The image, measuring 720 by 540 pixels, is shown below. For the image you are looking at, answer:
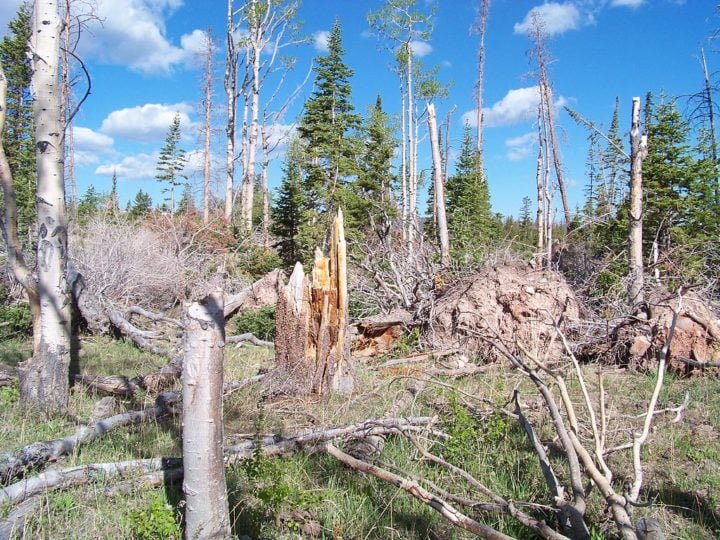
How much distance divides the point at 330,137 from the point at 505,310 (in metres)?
16.6

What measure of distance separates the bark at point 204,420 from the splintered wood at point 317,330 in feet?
11.0

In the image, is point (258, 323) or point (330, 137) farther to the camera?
point (330, 137)

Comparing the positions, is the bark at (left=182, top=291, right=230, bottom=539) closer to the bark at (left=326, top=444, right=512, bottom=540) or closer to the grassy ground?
the grassy ground

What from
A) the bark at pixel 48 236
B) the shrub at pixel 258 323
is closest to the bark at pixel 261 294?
the shrub at pixel 258 323

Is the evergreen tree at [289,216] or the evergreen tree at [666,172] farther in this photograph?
the evergreen tree at [289,216]

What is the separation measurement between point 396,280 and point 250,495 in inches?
269

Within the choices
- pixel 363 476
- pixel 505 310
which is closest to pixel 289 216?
pixel 505 310

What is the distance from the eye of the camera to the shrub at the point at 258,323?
33.0 ft

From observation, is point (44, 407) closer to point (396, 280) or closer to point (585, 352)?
point (396, 280)

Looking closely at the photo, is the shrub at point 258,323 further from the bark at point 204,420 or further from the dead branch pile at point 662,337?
the bark at point 204,420

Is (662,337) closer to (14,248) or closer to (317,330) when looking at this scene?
(317,330)

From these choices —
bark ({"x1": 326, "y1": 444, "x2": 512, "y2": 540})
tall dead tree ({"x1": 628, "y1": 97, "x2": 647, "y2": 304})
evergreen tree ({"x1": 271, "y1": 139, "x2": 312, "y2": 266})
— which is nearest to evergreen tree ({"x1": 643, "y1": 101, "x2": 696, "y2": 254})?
tall dead tree ({"x1": 628, "y1": 97, "x2": 647, "y2": 304})

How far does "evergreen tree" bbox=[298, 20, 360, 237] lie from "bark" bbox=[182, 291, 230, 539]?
1620 cm

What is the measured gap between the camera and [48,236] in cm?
479
